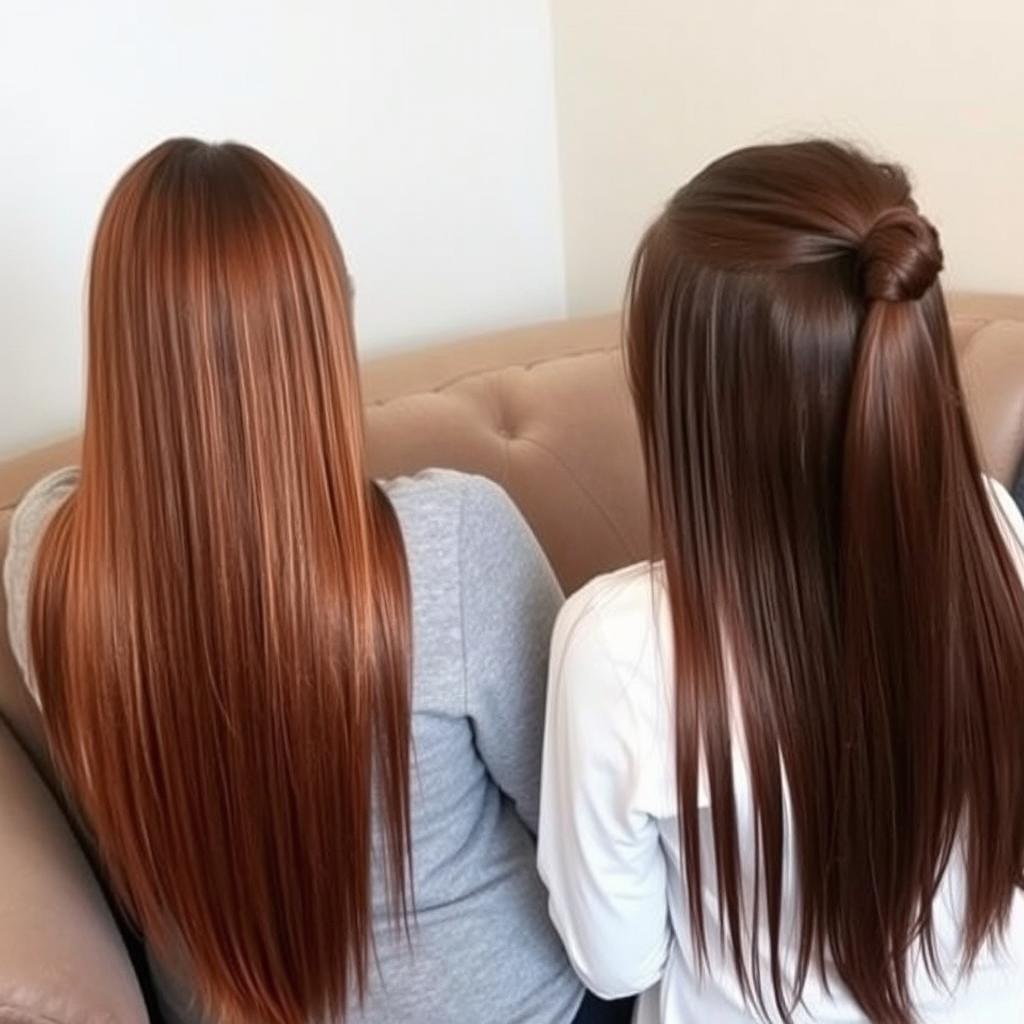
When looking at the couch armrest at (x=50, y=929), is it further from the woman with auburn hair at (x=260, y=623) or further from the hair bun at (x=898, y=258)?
the hair bun at (x=898, y=258)

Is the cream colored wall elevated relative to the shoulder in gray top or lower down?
elevated

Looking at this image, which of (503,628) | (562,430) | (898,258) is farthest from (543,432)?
(898,258)

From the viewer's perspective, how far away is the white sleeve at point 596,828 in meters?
0.91

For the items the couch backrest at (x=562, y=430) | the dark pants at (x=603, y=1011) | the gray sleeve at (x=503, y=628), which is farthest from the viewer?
the couch backrest at (x=562, y=430)

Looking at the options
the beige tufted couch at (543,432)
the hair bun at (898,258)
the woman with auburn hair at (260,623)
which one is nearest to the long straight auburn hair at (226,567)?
the woman with auburn hair at (260,623)

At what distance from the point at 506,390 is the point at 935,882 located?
0.69m

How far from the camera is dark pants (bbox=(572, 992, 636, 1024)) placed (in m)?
1.16

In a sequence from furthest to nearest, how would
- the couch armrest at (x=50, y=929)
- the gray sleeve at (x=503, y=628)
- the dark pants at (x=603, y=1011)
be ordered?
the dark pants at (x=603, y=1011)
the gray sleeve at (x=503, y=628)
the couch armrest at (x=50, y=929)

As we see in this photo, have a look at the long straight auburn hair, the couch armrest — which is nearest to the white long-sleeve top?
the long straight auburn hair

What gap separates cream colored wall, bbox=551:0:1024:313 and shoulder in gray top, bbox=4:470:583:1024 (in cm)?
76

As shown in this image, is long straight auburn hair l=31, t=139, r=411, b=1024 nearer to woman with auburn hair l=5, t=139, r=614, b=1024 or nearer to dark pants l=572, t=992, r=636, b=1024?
woman with auburn hair l=5, t=139, r=614, b=1024

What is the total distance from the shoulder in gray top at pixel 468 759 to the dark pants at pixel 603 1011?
0.02 m

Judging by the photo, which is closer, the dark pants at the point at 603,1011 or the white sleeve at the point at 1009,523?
the white sleeve at the point at 1009,523

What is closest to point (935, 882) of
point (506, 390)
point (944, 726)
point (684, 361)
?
point (944, 726)
